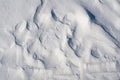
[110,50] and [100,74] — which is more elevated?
[110,50]

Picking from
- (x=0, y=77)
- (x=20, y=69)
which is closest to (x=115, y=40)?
(x=20, y=69)

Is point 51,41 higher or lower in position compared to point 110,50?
lower

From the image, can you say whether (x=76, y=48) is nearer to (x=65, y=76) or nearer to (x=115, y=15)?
(x=65, y=76)

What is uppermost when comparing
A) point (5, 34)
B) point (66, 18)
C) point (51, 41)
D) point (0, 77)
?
point (66, 18)

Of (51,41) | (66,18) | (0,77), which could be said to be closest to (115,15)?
(66,18)

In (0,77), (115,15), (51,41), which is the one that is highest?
(115,15)

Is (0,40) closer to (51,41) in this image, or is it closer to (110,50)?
(51,41)
